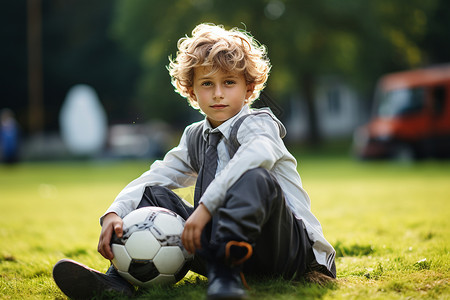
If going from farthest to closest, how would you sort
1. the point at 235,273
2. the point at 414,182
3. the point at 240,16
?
the point at 240,16 < the point at 414,182 < the point at 235,273

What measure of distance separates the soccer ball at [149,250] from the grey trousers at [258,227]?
16 centimetres

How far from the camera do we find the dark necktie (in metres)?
2.75

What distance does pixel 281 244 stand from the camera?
264cm

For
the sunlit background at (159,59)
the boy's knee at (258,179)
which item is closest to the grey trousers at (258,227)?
the boy's knee at (258,179)

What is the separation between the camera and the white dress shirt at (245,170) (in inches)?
97.0

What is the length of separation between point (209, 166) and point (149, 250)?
54 centimetres

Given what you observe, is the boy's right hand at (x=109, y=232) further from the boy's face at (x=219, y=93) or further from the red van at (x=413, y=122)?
the red van at (x=413, y=122)

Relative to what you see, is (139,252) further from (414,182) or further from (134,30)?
(134,30)

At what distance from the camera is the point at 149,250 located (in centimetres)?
272

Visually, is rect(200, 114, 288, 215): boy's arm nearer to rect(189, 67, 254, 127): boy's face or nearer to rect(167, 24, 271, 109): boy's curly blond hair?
rect(189, 67, 254, 127): boy's face

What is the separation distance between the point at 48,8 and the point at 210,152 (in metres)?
36.5

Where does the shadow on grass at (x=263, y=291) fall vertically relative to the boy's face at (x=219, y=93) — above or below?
below

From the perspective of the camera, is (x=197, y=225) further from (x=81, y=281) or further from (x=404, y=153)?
(x=404, y=153)

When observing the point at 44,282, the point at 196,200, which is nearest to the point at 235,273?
the point at 196,200
